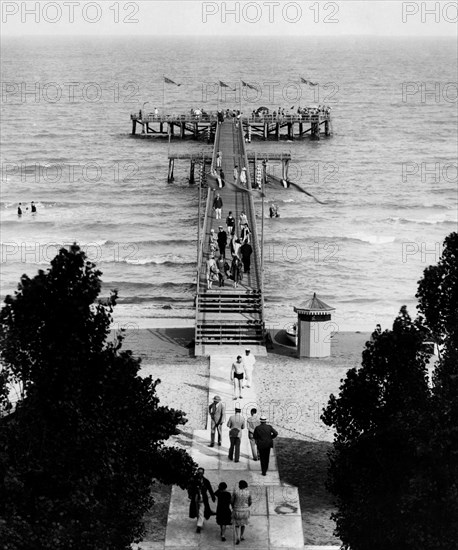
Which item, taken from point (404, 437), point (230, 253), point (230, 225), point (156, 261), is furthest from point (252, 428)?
point (156, 261)

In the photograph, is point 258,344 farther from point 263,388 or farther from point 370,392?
point 370,392

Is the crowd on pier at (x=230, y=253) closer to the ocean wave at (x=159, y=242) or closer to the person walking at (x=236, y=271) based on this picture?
the person walking at (x=236, y=271)

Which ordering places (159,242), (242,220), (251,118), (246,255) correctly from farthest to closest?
(251,118)
(159,242)
(242,220)
(246,255)

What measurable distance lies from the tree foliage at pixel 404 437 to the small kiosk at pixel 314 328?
1145 cm

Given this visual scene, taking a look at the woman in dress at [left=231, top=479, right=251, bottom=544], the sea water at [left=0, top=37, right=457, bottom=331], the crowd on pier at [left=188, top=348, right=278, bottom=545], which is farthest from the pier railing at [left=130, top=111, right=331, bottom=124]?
the woman in dress at [left=231, top=479, right=251, bottom=544]

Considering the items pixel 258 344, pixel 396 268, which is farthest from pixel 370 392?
pixel 396 268

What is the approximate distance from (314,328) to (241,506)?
11040 millimetres

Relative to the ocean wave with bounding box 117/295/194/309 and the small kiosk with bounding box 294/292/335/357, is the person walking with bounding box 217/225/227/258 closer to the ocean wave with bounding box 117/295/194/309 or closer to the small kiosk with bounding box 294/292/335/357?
the ocean wave with bounding box 117/295/194/309

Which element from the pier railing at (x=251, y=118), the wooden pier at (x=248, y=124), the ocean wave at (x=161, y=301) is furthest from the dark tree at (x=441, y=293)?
the pier railing at (x=251, y=118)

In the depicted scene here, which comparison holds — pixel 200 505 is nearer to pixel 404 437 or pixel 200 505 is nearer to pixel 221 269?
pixel 404 437

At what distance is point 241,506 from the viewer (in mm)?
17438

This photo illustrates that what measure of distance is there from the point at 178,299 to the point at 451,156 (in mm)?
48133

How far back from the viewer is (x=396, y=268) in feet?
161

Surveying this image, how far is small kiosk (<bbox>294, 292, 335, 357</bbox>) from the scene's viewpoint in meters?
28.0
